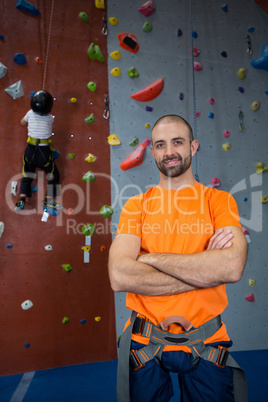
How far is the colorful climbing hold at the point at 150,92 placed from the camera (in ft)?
10.1

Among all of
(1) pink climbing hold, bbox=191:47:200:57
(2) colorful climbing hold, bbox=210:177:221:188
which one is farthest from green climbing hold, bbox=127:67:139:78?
(2) colorful climbing hold, bbox=210:177:221:188

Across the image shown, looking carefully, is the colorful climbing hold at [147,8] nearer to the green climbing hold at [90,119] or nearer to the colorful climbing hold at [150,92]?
the colorful climbing hold at [150,92]

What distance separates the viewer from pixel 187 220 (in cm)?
142

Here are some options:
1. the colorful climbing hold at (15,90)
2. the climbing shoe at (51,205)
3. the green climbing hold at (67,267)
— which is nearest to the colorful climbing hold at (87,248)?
the green climbing hold at (67,267)

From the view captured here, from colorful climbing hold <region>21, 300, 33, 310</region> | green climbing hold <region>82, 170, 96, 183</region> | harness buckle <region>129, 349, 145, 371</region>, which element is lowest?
colorful climbing hold <region>21, 300, 33, 310</region>

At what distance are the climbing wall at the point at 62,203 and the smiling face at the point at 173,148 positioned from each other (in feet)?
5.04

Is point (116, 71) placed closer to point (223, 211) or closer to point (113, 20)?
point (113, 20)

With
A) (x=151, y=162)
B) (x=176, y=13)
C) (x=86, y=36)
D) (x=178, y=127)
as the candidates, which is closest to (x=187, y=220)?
(x=178, y=127)

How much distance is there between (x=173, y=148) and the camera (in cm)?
151

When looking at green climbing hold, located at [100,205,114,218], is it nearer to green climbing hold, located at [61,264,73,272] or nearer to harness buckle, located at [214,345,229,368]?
green climbing hold, located at [61,264,73,272]

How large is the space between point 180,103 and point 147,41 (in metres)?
0.75

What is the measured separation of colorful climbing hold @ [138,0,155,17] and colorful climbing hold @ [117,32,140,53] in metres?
0.30

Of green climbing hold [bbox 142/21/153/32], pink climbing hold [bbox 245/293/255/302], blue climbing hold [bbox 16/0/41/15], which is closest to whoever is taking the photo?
blue climbing hold [bbox 16/0/41/15]

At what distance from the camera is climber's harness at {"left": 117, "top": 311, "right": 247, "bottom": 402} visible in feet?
4.19
